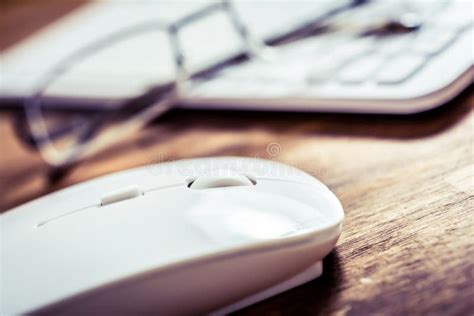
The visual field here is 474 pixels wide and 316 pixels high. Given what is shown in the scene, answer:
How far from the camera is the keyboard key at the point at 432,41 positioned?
49cm

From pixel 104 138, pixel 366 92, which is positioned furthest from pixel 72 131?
pixel 366 92

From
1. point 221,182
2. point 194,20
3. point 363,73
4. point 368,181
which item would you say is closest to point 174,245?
point 221,182

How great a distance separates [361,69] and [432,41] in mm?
65

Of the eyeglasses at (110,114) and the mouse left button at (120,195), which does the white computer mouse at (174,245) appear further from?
the eyeglasses at (110,114)

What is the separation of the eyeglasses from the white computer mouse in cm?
25

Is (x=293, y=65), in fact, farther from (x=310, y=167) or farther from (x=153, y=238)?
(x=153, y=238)

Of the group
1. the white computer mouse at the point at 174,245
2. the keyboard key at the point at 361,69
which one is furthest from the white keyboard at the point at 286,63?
the white computer mouse at the point at 174,245

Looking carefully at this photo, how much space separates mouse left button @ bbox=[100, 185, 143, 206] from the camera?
34 centimetres

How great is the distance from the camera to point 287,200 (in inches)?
12.3

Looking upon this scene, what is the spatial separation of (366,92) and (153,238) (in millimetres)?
251

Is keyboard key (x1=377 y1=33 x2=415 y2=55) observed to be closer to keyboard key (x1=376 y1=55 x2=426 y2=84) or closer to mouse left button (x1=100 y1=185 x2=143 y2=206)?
keyboard key (x1=376 y1=55 x2=426 y2=84)

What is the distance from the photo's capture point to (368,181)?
403mm

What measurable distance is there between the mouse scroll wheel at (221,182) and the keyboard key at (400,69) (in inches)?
7.4

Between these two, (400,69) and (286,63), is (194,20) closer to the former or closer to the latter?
(286,63)
